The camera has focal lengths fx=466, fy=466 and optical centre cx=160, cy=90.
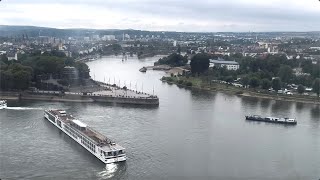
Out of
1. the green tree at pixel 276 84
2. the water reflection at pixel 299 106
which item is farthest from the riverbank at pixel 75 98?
the green tree at pixel 276 84

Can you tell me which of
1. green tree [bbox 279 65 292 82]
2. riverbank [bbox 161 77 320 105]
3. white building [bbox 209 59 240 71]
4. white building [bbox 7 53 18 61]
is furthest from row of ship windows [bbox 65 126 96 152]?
white building [bbox 209 59 240 71]

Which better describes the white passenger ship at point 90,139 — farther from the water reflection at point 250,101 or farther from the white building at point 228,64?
the white building at point 228,64

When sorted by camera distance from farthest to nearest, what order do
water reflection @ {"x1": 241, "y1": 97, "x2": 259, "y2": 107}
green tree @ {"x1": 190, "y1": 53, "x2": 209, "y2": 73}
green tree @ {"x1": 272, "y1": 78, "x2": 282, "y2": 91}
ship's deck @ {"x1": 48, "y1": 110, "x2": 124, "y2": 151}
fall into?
green tree @ {"x1": 190, "y1": 53, "x2": 209, "y2": 73} → green tree @ {"x1": 272, "y1": 78, "x2": 282, "y2": 91} → water reflection @ {"x1": 241, "y1": 97, "x2": 259, "y2": 107} → ship's deck @ {"x1": 48, "y1": 110, "x2": 124, "y2": 151}

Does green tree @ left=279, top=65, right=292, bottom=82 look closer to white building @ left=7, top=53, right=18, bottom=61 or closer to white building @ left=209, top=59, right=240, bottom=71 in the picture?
white building @ left=209, top=59, right=240, bottom=71

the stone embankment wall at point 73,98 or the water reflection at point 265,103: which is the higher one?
the stone embankment wall at point 73,98

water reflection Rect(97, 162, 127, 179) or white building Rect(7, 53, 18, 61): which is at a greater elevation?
white building Rect(7, 53, 18, 61)

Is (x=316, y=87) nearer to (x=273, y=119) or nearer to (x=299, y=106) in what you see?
(x=299, y=106)

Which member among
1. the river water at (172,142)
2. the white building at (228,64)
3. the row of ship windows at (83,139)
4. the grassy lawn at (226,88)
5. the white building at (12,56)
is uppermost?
the white building at (12,56)
